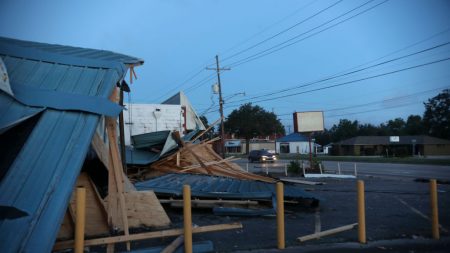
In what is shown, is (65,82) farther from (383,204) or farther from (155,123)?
(155,123)

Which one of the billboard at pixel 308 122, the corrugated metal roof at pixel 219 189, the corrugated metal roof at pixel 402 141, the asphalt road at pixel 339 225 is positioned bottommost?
the asphalt road at pixel 339 225

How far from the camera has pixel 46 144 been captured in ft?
19.2

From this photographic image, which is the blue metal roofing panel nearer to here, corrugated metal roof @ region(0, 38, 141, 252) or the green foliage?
corrugated metal roof @ region(0, 38, 141, 252)

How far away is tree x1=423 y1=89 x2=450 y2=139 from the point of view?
8038 centimetres

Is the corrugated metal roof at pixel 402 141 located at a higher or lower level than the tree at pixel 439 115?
lower

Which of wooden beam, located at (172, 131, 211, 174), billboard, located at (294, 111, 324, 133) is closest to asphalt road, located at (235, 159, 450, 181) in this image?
billboard, located at (294, 111, 324, 133)

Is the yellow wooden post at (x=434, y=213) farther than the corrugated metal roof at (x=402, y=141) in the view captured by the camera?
No

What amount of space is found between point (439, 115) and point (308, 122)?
63.2 m

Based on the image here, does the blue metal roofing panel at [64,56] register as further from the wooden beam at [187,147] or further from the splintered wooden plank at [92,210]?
the wooden beam at [187,147]

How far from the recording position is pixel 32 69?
731 centimetres

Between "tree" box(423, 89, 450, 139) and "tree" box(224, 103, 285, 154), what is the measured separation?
105ft

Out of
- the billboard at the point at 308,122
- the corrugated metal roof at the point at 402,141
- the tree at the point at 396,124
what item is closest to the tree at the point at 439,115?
the corrugated metal roof at the point at 402,141

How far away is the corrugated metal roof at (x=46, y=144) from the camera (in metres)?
4.91

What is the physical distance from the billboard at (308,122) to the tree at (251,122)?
4388 centimetres
